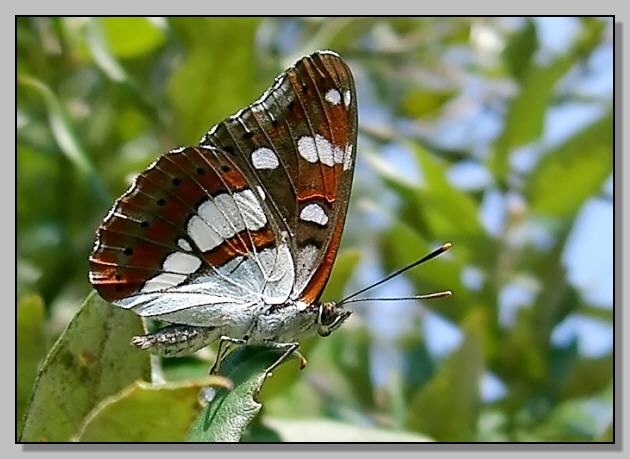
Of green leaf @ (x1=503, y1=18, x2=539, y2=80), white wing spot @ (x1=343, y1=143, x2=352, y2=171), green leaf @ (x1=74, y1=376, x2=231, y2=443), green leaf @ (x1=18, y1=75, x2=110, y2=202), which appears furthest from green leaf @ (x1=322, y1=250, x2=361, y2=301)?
green leaf @ (x1=503, y1=18, x2=539, y2=80)

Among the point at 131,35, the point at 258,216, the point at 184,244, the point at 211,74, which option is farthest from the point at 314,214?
the point at 131,35

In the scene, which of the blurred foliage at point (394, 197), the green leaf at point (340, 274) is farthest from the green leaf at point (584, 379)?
the green leaf at point (340, 274)

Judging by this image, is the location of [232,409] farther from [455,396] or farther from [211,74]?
[211,74]

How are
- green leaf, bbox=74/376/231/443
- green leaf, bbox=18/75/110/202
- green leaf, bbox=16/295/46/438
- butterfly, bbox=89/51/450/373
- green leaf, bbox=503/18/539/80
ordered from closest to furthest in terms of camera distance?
green leaf, bbox=74/376/231/443 < green leaf, bbox=16/295/46/438 < butterfly, bbox=89/51/450/373 < green leaf, bbox=18/75/110/202 < green leaf, bbox=503/18/539/80

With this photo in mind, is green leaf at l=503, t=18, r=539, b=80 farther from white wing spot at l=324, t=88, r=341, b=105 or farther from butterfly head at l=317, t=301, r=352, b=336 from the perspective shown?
butterfly head at l=317, t=301, r=352, b=336

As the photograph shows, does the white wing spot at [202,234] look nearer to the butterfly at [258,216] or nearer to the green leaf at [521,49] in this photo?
the butterfly at [258,216]

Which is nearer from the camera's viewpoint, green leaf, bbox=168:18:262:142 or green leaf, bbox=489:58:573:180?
green leaf, bbox=168:18:262:142
